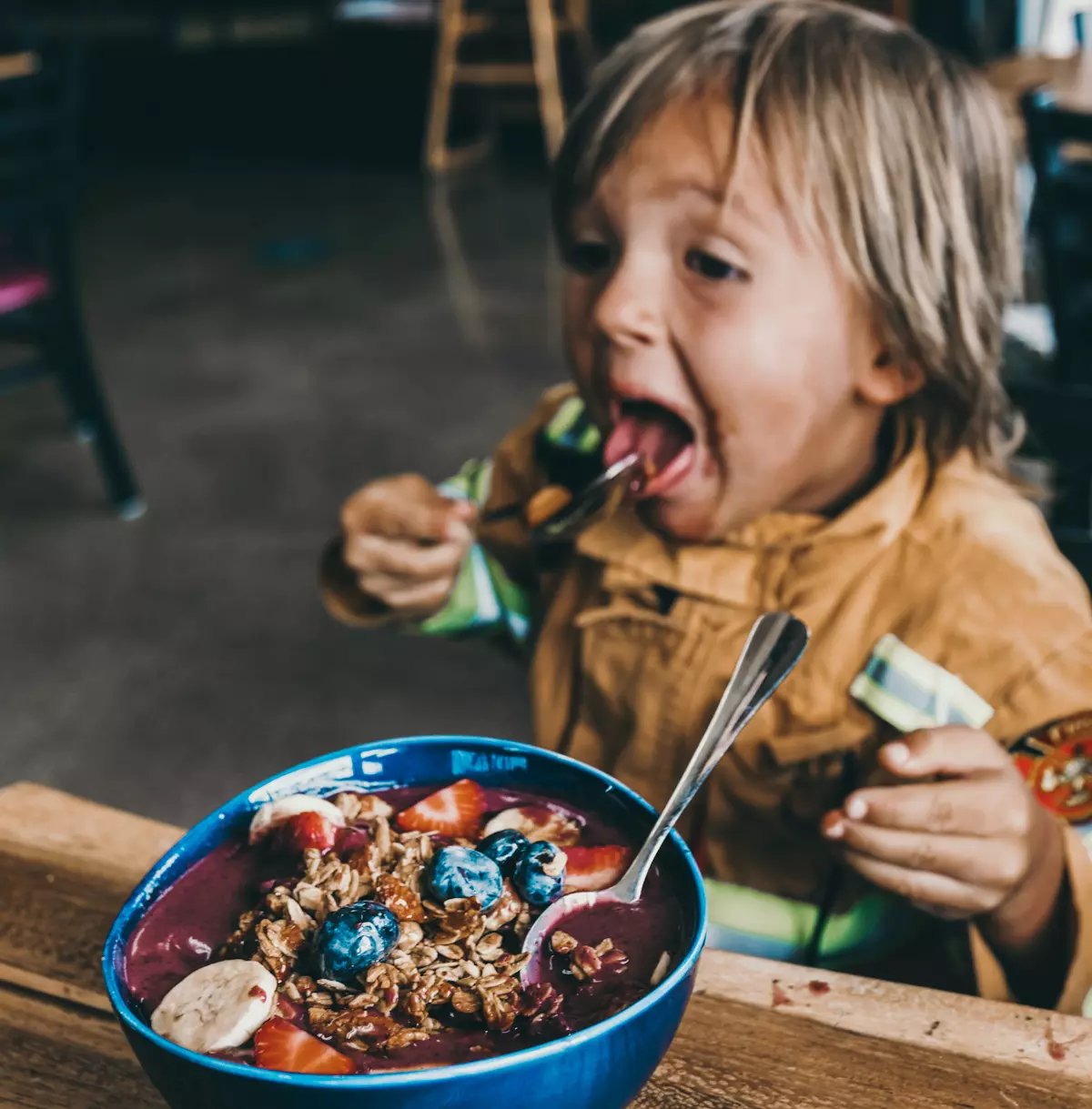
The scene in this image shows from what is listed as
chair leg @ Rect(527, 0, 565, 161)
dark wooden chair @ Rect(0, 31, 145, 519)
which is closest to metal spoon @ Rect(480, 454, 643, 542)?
dark wooden chair @ Rect(0, 31, 145, 519)

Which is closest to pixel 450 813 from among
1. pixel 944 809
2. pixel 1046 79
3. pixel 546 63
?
pixel 944 809

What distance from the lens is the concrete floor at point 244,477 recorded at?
81.1 inches

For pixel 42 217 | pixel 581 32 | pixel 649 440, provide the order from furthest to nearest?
1. pixel 581 32
2. pixel 42 217
3. pixel 649 440

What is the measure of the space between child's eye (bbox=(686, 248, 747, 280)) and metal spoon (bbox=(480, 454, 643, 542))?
0.46 ft

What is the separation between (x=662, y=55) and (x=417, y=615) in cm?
45

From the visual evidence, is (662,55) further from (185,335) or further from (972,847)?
(185,335)

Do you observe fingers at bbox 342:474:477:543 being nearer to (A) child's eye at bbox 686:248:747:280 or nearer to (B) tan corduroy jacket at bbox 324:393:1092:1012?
(B) tan corduroy jacket at bbox 324:393:1092:1012

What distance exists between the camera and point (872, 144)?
2.52 feet

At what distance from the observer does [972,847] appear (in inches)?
24.3

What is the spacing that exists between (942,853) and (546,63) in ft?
17.9

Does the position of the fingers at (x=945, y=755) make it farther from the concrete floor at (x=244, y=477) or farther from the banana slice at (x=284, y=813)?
the concrete floor at (x=244, y=477)

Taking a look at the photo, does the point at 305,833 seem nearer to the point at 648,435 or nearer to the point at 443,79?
the point at 648,435

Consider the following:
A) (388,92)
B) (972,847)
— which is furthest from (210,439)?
(388,92)

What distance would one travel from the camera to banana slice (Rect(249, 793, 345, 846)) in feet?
1.78
